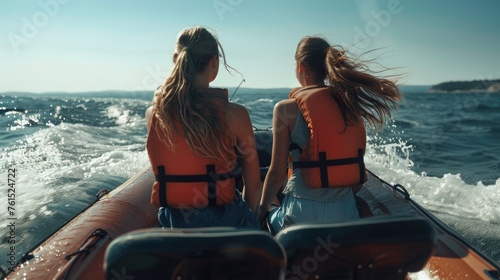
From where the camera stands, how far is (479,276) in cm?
192

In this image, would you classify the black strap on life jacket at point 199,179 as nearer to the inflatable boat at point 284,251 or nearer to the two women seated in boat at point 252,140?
the two women seated in boat at point 252,140

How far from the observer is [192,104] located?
1852mm

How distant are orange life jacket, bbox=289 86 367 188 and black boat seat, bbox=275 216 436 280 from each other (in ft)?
2.20

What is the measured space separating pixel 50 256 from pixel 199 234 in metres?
1.14

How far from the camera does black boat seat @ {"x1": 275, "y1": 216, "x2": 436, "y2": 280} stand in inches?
53.8

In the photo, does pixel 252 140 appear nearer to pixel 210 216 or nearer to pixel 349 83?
pixel 210 216

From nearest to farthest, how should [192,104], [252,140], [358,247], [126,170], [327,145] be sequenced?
[358,247] → [192,104] → [252,140] → [327,145] → [126,170]

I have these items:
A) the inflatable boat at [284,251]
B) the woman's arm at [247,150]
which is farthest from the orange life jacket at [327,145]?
the inflatable boat at [284,251]

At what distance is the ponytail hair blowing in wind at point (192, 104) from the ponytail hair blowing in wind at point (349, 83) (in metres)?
0.53

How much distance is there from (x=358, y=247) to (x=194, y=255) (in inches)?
19.9

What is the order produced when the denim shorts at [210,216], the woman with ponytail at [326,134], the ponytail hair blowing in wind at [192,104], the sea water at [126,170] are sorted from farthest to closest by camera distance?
the sea water at [126,170] → the woman with ponytail at [326,134] → the denim shorts at [210,216] → the ponytail hair blowing in wind at [192,104]

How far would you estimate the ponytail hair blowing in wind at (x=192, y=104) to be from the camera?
1.84 meters

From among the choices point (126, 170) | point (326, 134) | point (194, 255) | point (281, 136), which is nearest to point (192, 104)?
point (281, 136)

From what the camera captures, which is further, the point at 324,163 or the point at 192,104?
the point at 324,163
